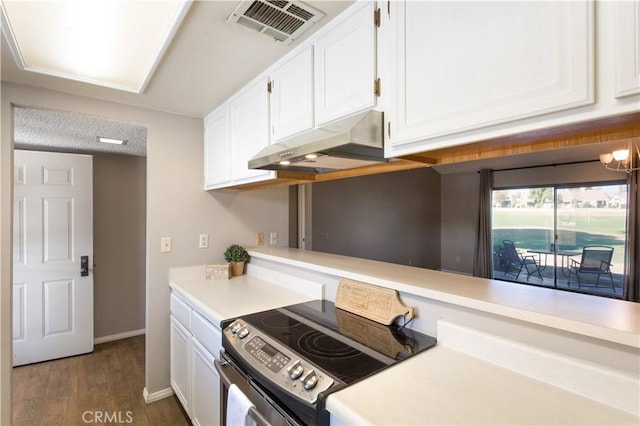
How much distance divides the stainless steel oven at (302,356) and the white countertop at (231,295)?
0.47 feet

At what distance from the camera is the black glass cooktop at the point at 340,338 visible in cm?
108

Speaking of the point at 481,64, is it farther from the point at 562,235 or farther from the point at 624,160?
the point at 562,235

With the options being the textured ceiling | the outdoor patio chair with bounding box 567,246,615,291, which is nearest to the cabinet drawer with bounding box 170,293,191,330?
the textured ceiling

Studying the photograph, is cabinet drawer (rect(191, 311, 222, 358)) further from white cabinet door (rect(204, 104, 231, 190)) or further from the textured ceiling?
the textured ceiling

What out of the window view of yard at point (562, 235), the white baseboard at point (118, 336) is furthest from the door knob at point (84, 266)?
the window view of yard at point (562, 235)

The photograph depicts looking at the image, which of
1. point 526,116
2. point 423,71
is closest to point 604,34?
point 526,116

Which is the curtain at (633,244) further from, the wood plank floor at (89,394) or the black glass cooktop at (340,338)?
the wood plank floor at (89,394)

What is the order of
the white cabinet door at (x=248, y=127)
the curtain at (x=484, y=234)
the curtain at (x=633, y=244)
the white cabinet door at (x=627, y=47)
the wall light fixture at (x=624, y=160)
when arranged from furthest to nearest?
the curtain at (x=484, y=234), the curtain at (x=633, y=244), the wall light fixture at (x=624, y=160), the white cabinet door at (x=248, y=127), the white cabinet door at (x=627, y=47)

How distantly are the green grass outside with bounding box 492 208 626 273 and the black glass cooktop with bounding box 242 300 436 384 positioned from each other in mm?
6068

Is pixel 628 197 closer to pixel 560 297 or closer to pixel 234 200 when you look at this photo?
pixel 560 297

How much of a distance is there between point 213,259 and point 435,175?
662cm

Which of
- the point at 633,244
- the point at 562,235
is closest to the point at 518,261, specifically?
the point at 562,235

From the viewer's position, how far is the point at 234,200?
278cm

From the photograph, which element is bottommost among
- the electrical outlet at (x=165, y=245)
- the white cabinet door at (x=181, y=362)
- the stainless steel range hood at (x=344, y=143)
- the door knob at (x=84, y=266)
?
the white cabinet door at (x=181, y=362)
